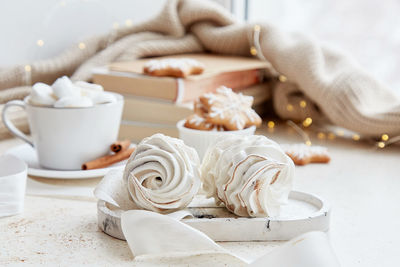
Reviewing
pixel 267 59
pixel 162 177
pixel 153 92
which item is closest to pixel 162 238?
pixel 162 177

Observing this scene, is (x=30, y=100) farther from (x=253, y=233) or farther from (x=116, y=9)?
(x=116, y=9)

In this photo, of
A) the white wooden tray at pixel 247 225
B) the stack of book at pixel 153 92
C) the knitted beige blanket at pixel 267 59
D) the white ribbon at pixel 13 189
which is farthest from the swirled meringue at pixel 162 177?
the knitted beige blanket at pixel 267 59

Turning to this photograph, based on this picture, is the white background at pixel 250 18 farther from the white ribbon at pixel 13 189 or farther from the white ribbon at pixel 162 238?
the white ribbon at pixel 162 238

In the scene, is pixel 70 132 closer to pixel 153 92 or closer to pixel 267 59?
pixel 153 92

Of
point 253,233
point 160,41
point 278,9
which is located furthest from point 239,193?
point 278,9

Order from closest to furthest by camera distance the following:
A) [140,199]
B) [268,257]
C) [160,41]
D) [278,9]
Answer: [268,257] < [140,199] < [160,41] < [278,9]

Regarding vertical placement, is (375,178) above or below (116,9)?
below
